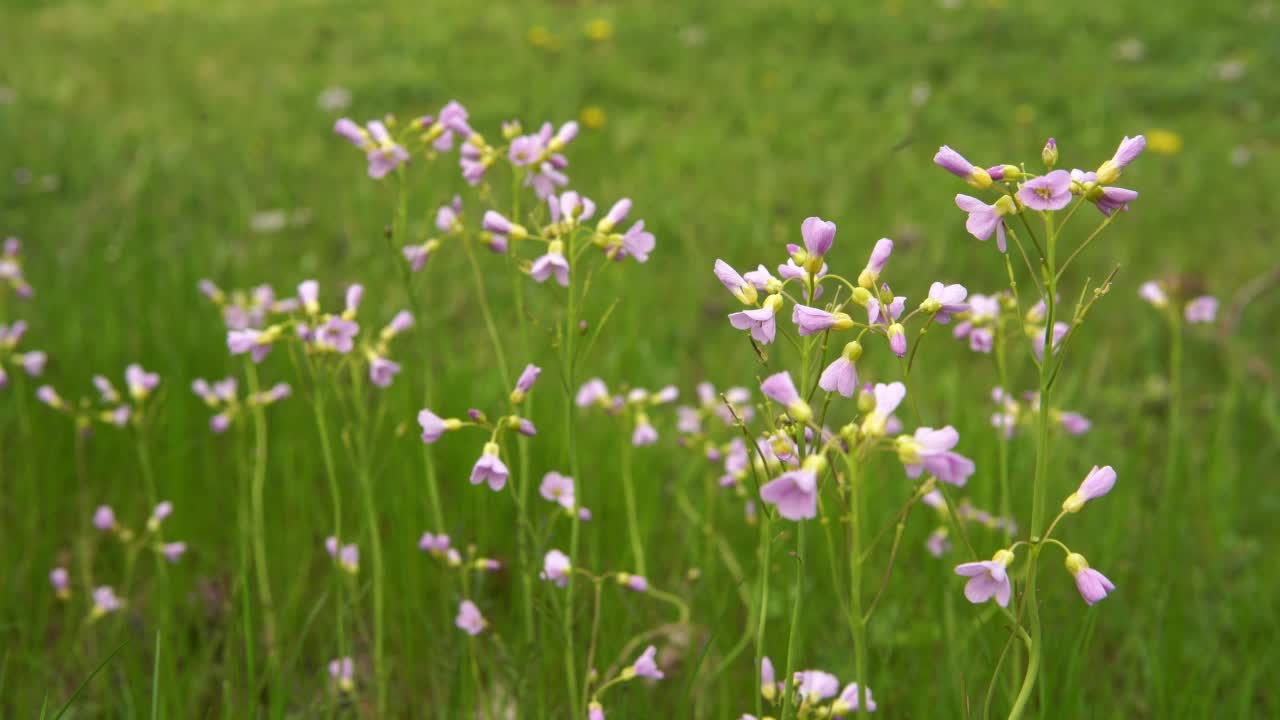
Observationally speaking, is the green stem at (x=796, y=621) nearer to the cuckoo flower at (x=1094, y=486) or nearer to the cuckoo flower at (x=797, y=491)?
the cuckoo flower at (x=797, y=491)

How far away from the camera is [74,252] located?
390cm

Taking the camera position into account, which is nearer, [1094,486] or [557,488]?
[1094,486]

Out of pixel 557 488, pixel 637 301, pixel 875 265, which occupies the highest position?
pixel 875 265

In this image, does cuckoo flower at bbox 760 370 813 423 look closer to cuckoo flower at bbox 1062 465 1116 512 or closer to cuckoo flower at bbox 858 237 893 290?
cuckoo flower at bbox 858 237 893 290

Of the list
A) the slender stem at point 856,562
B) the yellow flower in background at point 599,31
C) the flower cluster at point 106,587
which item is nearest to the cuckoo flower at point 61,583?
the flower cluster at point 106,587

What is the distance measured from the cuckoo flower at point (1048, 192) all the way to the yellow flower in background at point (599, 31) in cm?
748

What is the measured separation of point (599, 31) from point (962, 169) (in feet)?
24.7

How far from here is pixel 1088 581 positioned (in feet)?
3.65

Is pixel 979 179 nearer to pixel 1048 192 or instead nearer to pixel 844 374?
pixel 1048 192

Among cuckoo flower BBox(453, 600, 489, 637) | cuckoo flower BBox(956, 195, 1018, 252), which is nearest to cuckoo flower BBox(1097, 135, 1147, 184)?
cuckoo flower BBox(956, 195, 1018, 252)

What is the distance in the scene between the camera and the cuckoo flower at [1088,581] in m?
1.08

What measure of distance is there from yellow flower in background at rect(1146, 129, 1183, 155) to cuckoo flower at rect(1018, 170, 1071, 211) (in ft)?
19.2

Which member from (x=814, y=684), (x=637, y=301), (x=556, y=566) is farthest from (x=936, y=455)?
(x=637, y=301)

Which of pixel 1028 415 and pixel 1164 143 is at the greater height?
pixel 1028 415
